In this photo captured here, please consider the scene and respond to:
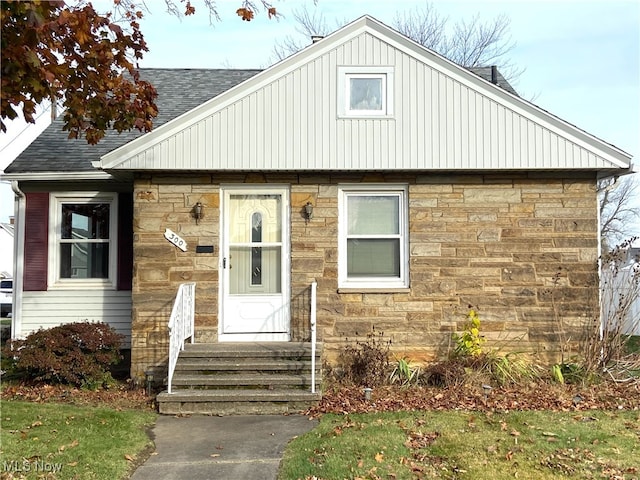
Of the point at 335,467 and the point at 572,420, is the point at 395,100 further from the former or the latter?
the point at 335,467

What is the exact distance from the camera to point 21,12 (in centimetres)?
437

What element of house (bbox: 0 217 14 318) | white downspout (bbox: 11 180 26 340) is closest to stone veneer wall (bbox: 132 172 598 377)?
white downspout (bbox: 11 180 26 340)

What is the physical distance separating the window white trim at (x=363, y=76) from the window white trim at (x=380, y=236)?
3.45 ft

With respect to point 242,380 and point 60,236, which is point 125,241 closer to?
point 60,236

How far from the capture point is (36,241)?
9.43m

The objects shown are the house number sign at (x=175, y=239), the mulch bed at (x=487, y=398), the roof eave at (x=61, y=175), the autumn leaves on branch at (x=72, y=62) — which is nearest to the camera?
the autumn leaves on branch at (x=72, y=62)

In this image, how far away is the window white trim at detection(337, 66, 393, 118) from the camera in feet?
27.3

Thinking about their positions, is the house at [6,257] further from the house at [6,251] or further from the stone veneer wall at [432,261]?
the stone veneer wall at [432,261]

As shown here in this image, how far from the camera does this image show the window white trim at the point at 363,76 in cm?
831

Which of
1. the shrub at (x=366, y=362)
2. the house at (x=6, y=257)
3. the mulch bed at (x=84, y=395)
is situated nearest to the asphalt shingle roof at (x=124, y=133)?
the mulch bed at (x=84, y=395)

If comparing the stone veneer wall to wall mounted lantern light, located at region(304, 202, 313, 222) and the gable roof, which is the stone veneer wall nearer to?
wall mounted lantern light, located at region(304, 202, 313, 222)

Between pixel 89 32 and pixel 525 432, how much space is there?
19.4 ft

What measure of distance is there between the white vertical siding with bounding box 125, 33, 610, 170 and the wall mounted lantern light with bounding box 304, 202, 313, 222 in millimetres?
558

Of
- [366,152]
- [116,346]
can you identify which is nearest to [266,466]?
[116,346]
